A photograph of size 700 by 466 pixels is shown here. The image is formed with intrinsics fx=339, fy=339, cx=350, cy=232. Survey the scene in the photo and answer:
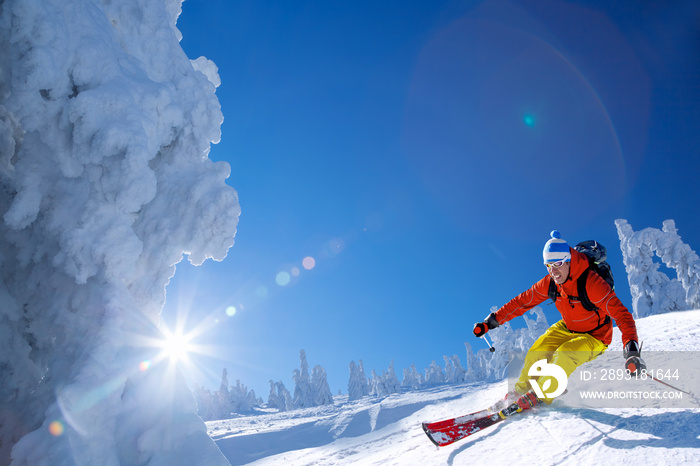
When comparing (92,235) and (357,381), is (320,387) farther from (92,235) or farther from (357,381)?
(92,235)

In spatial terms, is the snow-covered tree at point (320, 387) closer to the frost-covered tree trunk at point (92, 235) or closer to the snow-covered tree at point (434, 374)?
the snow-covered tree at point (434, 374)

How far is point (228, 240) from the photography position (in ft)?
22.8

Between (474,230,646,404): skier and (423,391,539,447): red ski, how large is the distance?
0.15 metres

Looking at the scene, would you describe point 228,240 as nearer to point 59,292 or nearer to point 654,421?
point 59,292

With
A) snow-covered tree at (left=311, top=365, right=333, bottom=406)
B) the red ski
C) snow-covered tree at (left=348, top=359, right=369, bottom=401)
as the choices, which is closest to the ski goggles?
the red ski

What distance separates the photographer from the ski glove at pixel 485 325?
231 inches

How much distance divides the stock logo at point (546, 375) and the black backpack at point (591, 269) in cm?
100

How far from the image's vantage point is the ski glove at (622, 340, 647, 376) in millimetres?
3904

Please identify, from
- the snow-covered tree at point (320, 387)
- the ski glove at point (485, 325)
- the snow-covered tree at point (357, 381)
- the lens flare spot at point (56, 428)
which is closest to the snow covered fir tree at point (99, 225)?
the lens flare spot at point (56, 428)

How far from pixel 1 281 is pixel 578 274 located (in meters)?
10.2

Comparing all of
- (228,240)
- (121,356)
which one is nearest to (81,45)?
(228,240)

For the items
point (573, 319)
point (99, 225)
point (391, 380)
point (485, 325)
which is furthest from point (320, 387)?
point (573, 319)

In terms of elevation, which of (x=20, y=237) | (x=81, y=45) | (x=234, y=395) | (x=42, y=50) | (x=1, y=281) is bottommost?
(x=234, y=395)

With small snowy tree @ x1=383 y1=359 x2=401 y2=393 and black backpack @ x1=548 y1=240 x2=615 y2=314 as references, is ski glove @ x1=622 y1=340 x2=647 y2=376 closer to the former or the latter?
black backpack @ x1=548 y1=240 x2=615 y2=314
